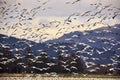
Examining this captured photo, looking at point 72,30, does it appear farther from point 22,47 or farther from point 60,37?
point 22,47

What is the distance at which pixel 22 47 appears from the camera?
4.26 meters

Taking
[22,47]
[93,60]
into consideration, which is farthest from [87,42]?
[22,47]

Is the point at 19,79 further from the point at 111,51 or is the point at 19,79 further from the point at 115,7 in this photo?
the point at 115,7

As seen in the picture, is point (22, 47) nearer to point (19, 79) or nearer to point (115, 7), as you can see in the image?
point (19, 79)

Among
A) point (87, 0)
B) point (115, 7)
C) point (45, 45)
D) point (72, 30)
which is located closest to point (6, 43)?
point (45, 45)

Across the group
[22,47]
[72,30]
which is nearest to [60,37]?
[72,30]

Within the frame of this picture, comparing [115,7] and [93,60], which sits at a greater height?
[115,7]

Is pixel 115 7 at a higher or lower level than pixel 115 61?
higher

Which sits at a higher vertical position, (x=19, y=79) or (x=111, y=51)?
(x=111, y=51)

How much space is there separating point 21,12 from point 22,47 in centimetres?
41

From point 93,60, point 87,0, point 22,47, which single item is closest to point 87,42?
point 93,60

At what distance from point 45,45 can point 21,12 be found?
18.7 inches

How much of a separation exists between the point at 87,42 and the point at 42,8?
649 mm

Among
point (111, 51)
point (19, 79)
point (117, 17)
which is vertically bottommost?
point (19, 79)
